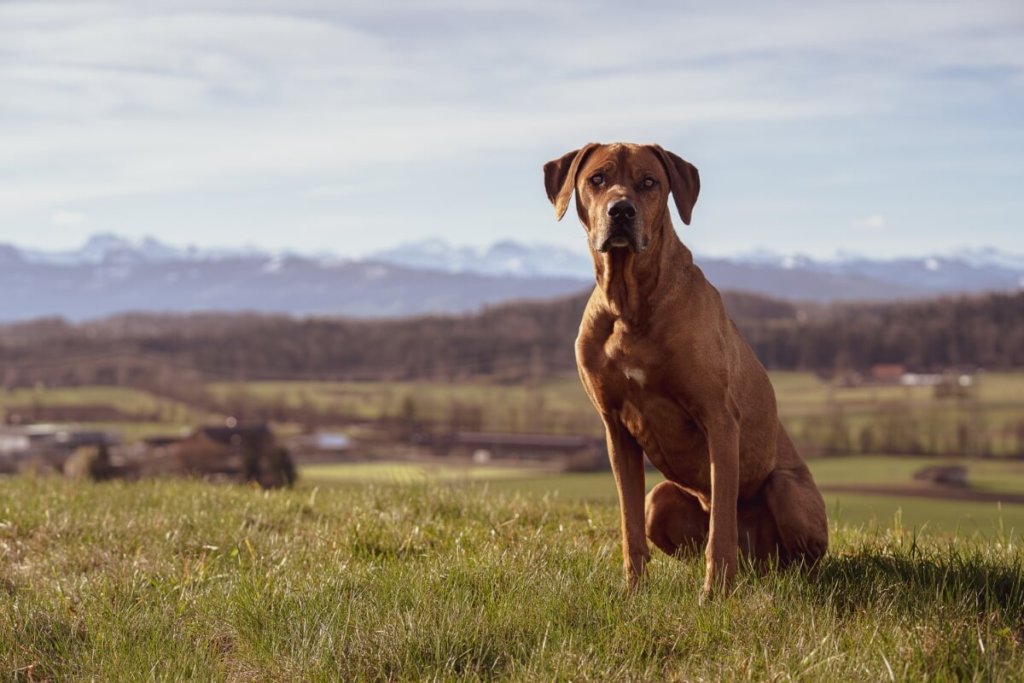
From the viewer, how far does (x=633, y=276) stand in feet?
19.6

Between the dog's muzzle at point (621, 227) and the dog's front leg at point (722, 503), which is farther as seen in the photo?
the dog's front leg at point (722, 503)

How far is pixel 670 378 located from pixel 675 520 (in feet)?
4.15

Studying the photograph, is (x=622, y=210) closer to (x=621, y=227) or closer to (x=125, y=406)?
(x=621, y=227)

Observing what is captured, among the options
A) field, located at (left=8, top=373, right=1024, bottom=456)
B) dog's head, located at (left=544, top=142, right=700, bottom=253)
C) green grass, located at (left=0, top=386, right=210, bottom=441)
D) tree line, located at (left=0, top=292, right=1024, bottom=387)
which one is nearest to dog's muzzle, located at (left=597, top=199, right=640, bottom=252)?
dog's head, located at (left=544, top=142, right=700, bottom=253)

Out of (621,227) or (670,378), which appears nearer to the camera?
(621,227)

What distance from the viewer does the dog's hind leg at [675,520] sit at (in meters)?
6.79

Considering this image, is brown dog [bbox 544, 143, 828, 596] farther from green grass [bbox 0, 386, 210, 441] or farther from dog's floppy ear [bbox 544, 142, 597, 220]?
green grass [bbox 0, 386, 210, 441]

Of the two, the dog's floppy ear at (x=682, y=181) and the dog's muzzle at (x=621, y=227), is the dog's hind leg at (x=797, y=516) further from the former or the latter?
the dog's muzzle at (x=621, y=227)

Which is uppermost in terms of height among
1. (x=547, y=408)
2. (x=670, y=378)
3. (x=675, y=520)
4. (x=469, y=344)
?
(x=670, y=378)

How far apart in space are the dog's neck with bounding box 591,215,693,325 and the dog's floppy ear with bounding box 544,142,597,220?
0.47 metres

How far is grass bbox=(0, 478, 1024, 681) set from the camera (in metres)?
4.83

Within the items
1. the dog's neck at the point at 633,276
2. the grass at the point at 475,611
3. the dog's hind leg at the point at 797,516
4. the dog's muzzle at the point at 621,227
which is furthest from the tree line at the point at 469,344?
the dog's muzzle at the point at 621,227

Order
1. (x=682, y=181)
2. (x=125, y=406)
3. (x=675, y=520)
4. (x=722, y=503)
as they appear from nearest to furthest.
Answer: (x=722, y=503), (x=682, y=181), (x=675, y=520), (x=125, y=406)

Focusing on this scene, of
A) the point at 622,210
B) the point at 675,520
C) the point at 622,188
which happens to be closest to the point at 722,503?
the point at 675,520
